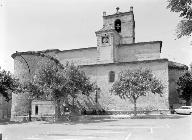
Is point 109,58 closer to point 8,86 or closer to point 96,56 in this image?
point 96,56

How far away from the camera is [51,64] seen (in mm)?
34438

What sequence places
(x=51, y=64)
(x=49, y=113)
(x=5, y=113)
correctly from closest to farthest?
(x=51, y=64), (x=49, y=113), (x=5, y=113)

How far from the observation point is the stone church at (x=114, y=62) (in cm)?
4100

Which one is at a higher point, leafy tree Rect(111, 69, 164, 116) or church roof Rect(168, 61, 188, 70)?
church roof Rect(168, 61, 188, 70)

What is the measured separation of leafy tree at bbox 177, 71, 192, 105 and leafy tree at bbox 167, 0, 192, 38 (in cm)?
3898

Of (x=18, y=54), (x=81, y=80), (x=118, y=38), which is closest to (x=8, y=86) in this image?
(x=81, y=80)

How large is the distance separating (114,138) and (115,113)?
2459 cm

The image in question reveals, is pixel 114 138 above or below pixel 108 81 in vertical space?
below

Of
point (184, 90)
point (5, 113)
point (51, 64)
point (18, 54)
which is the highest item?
point (18, 54)

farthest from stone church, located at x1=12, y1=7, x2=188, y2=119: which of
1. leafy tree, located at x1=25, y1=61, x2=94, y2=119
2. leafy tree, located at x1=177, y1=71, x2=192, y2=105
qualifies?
leafy tree, located at x1=25, y1=61, x2=94, y2=119

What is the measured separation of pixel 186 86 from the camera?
153 feet

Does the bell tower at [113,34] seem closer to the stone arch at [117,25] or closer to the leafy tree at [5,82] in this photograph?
the stone arch at [117,25]

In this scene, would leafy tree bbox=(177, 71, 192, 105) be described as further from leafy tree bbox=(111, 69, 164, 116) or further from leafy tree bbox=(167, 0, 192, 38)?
leafy tree bbox=(167, 0, 192, 38)

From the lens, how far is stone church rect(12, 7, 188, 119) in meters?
41.0
